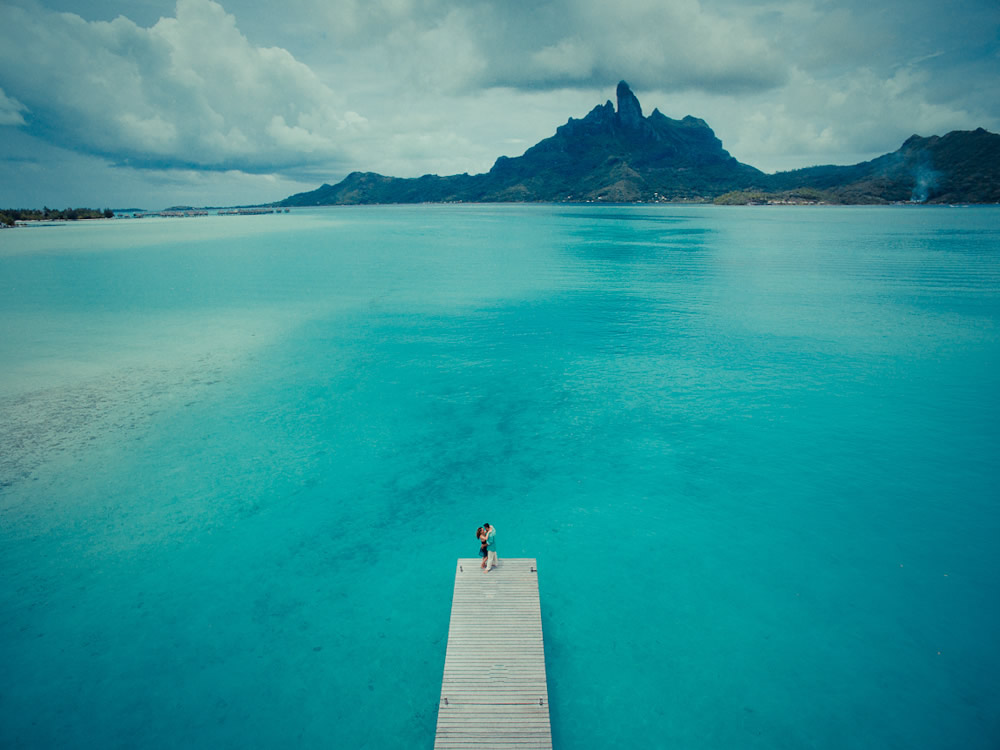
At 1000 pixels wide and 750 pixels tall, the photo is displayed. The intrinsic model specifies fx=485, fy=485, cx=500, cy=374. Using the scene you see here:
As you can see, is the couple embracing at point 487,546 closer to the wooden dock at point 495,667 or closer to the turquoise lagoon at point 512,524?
the wooden dock at point 495,667

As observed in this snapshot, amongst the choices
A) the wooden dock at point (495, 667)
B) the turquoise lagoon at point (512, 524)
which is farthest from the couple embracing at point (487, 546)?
the turquoise lagoon at point (512, 524)

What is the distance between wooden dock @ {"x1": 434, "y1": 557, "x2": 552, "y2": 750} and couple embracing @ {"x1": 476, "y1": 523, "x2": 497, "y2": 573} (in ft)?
0.84

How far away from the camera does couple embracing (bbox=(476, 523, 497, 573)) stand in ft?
60.6

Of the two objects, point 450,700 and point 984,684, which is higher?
point 450,700

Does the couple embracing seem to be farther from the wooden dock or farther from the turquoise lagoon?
the turquoise lagoon

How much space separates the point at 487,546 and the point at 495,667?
4.43 m

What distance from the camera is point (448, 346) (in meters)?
51.1

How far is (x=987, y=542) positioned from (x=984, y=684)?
9.87 meters

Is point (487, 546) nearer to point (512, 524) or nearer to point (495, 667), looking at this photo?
point (495, 667)

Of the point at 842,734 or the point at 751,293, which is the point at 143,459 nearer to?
the point at 842,734

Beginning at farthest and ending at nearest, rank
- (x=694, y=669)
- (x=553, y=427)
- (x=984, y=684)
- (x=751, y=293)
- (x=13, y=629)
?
(x=751, y=293)
(x=553, y=427)
(x=13, y=629)
(x=694, y=669)
(x=984, y=684)

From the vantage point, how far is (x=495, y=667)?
49.3 ft

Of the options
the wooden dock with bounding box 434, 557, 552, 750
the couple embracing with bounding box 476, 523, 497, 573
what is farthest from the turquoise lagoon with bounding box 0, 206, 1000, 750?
the couple embracing with bounding box 476, 523, 497, 573

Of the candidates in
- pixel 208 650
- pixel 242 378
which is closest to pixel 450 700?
pixel 208 650
